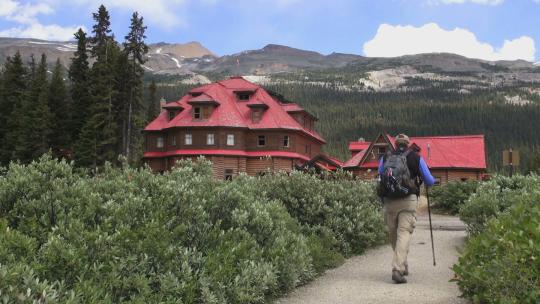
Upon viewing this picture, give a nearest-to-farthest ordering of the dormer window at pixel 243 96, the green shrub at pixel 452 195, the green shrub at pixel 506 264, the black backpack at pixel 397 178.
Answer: the green shrub at pixel 506 264
the black backpack at pixel 397 178
the green shrub at pixel 452 195
the dormer window at pixel 243 96

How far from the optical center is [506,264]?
6152 mm

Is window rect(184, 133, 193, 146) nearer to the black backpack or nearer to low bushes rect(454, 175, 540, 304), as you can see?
the black backpack

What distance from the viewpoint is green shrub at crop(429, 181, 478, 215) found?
2750 centimetres

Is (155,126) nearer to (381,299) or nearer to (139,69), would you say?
(139,69)

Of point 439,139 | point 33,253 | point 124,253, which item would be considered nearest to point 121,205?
point 124,253

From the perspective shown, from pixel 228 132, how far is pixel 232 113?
207 centimetres

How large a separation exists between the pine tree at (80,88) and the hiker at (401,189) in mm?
45013

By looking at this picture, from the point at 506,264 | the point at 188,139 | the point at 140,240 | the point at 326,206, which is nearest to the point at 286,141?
the point at 188,139

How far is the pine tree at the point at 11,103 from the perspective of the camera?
51.8m

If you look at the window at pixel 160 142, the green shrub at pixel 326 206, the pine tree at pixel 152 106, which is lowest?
the green shrub at pixel 326 206

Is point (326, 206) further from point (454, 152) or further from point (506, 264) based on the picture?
point (454, 152)

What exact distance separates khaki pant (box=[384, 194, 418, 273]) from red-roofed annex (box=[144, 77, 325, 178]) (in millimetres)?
35976

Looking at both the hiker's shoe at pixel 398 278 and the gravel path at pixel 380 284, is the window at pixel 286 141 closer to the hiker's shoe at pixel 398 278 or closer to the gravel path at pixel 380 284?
the gravel path at pixel 380 284

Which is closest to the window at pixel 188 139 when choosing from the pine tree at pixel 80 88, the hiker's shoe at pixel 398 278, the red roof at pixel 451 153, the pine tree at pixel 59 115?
the pine tree at pixel 80 88
